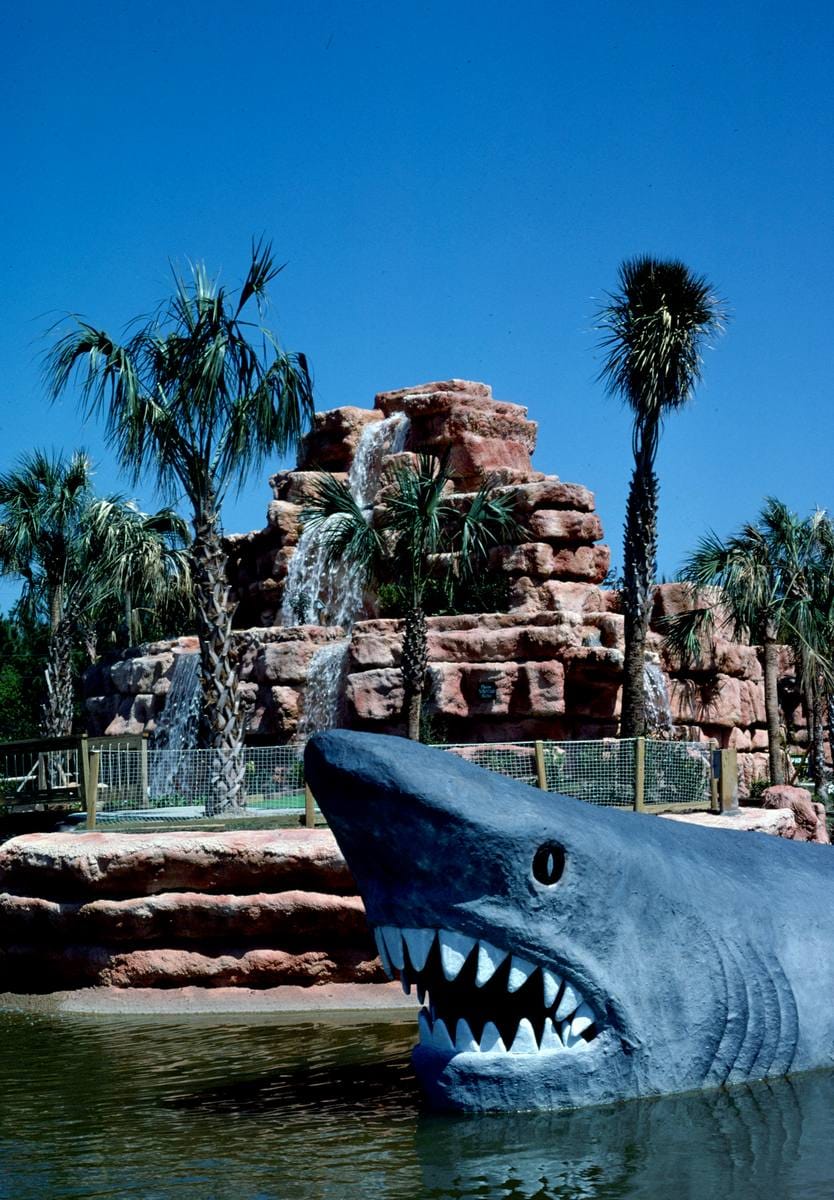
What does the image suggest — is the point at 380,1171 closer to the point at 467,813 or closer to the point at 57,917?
the point at 467,813

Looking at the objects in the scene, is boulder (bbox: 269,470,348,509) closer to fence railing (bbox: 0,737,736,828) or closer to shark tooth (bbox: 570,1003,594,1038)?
fence railing (bbox: 0,737,736,828)

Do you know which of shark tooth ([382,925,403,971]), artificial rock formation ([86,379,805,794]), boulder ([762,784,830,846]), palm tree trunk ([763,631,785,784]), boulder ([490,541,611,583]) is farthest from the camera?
boulder ([490,541,611,583])

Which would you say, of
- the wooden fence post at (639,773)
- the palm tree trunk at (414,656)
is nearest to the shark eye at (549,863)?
the wooden fence post at (639,773)

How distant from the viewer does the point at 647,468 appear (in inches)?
802

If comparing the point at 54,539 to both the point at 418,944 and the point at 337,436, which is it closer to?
the point at 337,436

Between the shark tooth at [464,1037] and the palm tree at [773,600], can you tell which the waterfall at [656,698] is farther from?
the shark tooth at [464,1037]

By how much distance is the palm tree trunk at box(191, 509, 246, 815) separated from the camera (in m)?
15.6

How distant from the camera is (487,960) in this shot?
17.5 feet

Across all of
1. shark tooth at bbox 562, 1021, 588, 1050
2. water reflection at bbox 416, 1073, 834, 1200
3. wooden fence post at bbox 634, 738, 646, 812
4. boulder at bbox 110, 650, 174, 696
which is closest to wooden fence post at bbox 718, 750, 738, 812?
wooden fence post at bbox 634, 738, 646, 812

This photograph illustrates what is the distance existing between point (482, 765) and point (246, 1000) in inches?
133

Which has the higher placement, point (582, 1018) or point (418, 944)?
point (418, 944)

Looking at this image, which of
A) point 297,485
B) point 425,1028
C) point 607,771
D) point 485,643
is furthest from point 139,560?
point 425,1028

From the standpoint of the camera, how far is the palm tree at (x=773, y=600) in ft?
79.6

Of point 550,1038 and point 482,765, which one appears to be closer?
point 550,1038
